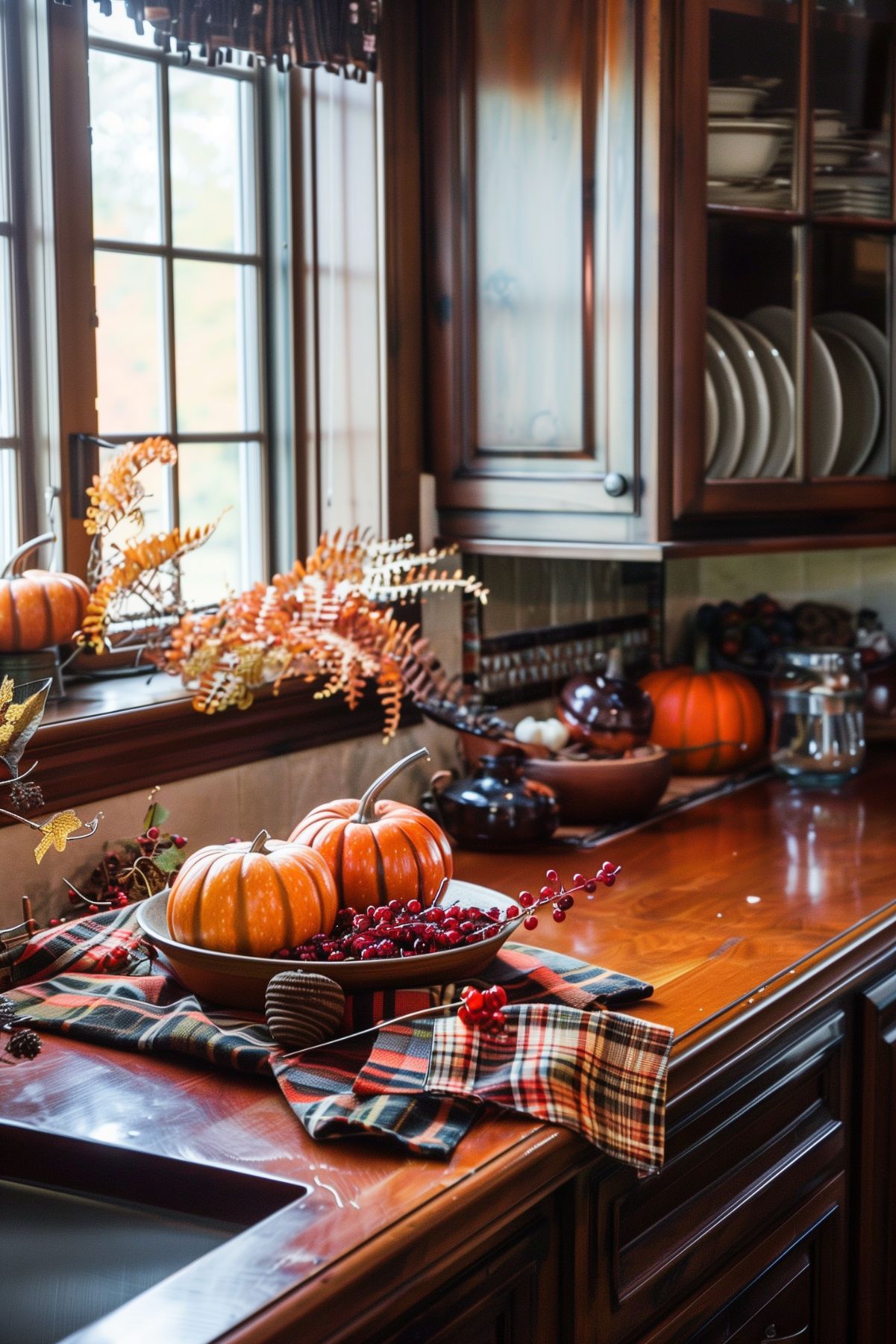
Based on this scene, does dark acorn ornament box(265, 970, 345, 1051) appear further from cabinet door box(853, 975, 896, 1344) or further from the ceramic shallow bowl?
cabinet door box(853, 975, 896, 1344)

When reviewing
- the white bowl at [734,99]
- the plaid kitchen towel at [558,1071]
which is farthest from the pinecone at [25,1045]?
the white bowl at [734,99]

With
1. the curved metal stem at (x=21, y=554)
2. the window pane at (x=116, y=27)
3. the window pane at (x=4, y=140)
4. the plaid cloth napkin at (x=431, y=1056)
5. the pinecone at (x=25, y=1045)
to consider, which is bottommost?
the plaid cloth napkin at (x=431, y=1056)

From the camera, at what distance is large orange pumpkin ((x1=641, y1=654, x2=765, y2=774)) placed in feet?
7.65

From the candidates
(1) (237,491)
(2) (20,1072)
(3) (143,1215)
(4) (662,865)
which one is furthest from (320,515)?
(3) (143,1215)

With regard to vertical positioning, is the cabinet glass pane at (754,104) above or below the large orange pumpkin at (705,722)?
above

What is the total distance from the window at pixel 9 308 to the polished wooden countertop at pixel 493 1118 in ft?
2.37

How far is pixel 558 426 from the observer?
2.02 metres

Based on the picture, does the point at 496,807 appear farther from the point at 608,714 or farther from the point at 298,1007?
the point at 298,1007

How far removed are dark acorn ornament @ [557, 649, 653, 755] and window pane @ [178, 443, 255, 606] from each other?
505 mm

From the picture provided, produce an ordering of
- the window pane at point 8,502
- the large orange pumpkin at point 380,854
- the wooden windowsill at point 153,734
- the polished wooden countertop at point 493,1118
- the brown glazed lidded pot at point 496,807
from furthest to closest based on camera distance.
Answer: the brown glazed lidded pot at point 496,807
the window pane at point 8,502
the wooden windowsill at point 153,734
the large orange pumpkin at point 380,854
the polished wooden countertop at point 493,1118

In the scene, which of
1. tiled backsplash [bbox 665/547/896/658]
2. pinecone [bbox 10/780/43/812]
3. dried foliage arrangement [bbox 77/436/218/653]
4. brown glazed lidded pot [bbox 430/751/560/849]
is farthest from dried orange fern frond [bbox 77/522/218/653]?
tiled backsplash [bbox 665/547/896/658]

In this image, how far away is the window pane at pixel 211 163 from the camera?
1909 millimetres

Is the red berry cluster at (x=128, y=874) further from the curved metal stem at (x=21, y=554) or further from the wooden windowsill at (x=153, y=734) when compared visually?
the curved metal stem at (x=21, y=554)

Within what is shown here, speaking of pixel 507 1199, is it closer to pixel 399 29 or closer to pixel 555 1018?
pixel 555 1018
